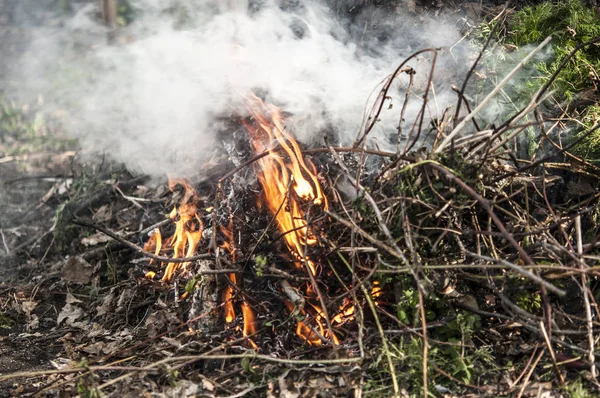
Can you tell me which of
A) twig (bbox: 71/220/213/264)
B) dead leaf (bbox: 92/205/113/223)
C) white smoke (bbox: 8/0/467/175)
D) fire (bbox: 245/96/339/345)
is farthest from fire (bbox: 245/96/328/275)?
dead leaf (bbox: 92/205/113/223)

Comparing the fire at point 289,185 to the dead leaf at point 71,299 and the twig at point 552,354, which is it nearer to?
the twig at point 552,354

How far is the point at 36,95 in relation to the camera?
7.70 m

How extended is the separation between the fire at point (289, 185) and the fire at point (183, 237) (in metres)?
0.60

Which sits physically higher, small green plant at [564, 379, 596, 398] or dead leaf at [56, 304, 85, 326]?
small green plant at [564, 379, 596, 398]

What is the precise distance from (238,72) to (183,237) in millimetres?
1364

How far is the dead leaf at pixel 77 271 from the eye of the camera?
482 centimetres

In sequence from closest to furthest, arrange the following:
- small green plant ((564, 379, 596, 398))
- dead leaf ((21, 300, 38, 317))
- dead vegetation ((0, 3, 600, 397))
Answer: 1. small green plant ((564, 379, 596, 398))
2. dead vegetation ((0, 3, 600, 397))
3. dead leaf ((21, 300, 38, 317))

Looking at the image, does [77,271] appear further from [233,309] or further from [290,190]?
[290,190]

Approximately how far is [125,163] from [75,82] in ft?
6.41

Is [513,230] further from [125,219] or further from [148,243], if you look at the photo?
[125,219]

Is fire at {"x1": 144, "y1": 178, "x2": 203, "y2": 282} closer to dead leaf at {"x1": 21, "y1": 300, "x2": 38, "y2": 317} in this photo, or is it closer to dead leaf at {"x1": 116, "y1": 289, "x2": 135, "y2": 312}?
dead leaf at {"x1": 116, "y1": 289, "x2": 135, "y2": 312}

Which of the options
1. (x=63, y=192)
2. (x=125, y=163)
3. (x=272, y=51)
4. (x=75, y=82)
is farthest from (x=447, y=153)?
(x=75, y=82)

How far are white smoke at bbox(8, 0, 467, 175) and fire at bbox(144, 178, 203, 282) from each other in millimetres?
444

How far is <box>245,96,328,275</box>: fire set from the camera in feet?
12.3
